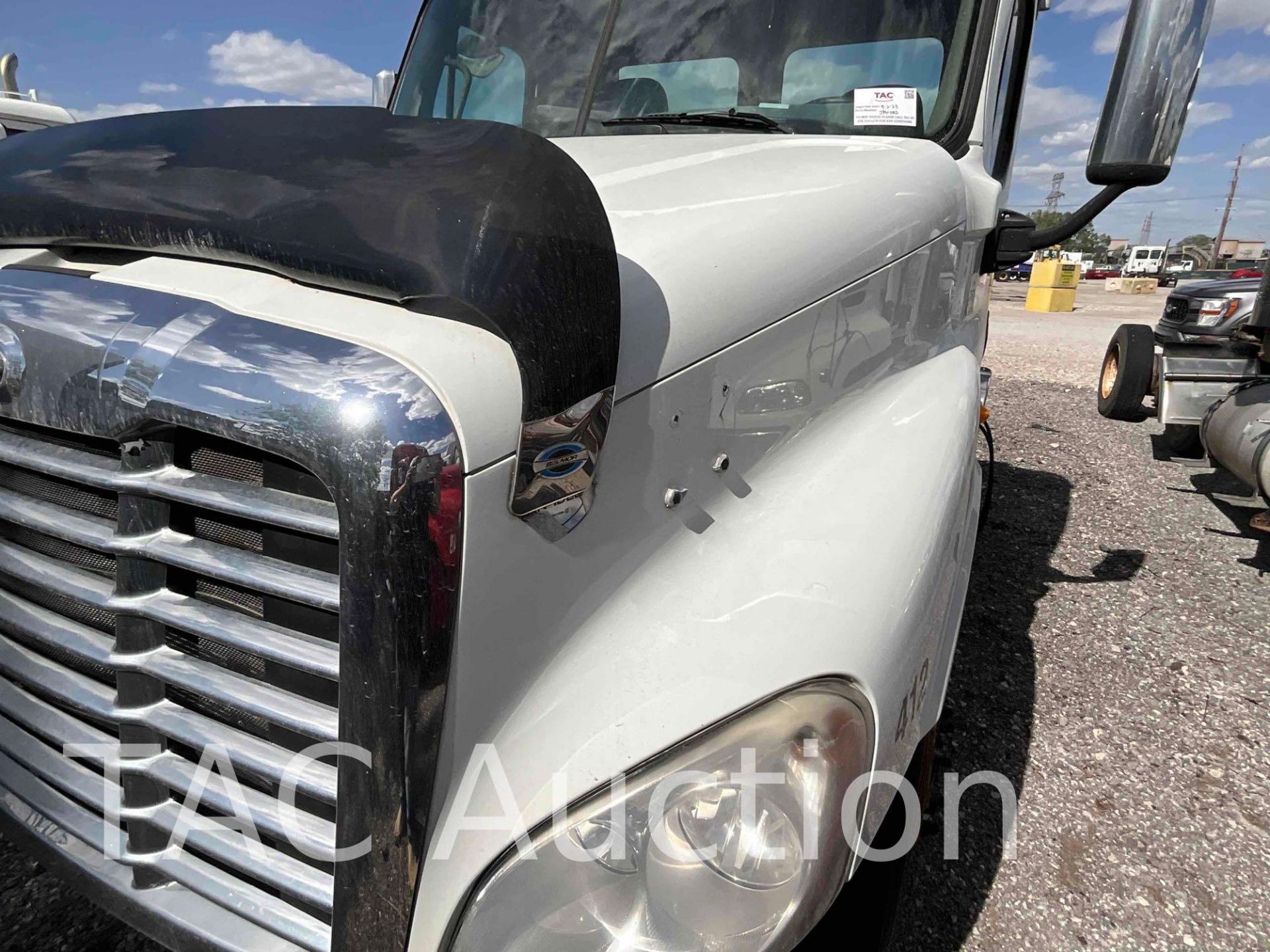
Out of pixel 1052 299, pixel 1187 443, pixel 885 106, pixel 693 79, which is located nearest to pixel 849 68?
pixel 885 106

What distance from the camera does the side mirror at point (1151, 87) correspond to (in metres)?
1.92

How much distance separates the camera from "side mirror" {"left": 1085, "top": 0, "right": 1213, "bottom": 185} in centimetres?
192

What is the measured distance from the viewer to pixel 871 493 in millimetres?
1536

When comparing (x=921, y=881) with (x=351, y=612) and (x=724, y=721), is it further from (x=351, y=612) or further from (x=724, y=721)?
(x=351, y=612)

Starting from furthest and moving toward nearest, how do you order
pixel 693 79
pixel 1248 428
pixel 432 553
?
pixel 1248 428 < pixel 693 79 < pixel 432 553

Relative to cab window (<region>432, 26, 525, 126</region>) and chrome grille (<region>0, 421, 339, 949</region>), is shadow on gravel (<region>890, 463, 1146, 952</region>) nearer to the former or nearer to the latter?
chrome grille (<region>0, 421, 339, 949</region>)

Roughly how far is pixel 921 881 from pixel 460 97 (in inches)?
116

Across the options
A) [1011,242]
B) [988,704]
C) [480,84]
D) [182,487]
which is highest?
[480,84]

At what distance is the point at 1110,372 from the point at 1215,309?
139 cm

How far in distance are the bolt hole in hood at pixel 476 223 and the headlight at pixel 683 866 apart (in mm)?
540

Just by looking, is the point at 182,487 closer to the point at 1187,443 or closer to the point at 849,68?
the point at 849,68

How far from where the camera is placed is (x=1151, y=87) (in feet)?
6.47

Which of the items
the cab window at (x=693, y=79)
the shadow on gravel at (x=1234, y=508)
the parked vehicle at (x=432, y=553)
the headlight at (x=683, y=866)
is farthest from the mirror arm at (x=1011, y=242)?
the shadow on gravel at (x=1234, y=508)

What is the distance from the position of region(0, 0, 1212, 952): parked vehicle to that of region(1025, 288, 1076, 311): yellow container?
88.4 feet
